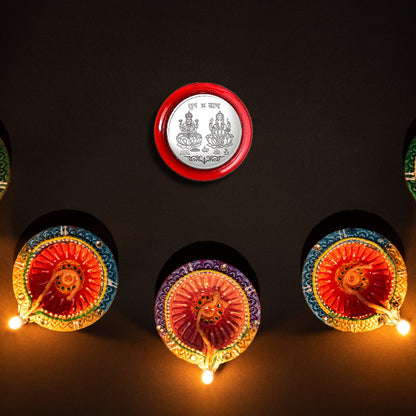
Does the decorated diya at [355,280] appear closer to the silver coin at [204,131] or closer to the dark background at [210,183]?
the dark background at [210,183]

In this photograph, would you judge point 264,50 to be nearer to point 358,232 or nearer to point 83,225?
point 358,232

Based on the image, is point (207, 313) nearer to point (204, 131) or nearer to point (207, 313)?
point (207, 313)

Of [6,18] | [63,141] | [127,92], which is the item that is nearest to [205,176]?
[127,92]

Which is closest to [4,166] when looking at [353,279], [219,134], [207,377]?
[219,134]

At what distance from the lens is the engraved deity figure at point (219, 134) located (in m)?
1.54

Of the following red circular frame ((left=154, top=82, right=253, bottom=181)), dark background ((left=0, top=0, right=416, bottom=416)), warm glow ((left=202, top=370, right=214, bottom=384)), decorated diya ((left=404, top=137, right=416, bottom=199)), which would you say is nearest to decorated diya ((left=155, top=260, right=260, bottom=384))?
warm glow ((left=202, top=370, right=214, bottom=384))

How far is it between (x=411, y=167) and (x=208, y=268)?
86cm

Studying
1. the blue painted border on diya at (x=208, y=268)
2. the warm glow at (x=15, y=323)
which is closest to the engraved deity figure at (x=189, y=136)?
the blue painted border on diya at (x=208, y=268)

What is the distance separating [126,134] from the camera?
1.58m

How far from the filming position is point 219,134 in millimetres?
1541

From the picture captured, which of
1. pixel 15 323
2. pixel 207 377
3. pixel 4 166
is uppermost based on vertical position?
pixel 4 166

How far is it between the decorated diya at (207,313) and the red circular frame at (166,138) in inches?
13.8

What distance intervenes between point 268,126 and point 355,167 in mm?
387

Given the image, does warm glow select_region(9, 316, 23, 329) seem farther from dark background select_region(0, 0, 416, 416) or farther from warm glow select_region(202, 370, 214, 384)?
warm glow select_region(202, 370, 214, 384)
